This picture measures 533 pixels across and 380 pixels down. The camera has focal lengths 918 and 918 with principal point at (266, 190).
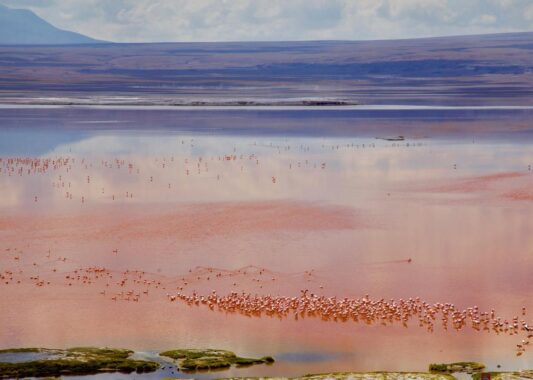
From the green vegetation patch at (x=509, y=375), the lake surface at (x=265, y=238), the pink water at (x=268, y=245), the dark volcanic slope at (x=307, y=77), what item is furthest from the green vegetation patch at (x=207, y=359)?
the dark volcanic slope at (x=307, y=77)

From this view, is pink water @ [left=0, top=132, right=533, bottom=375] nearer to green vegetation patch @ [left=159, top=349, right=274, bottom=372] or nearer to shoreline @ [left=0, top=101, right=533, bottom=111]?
green vegetation patch @ [left=159, top=349, right=274, bottom=372]

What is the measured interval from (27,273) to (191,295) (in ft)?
16.5

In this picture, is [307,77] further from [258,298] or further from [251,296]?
[258,298]

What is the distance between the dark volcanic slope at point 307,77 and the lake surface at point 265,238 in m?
41.0

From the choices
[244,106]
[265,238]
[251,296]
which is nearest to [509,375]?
[251,296]

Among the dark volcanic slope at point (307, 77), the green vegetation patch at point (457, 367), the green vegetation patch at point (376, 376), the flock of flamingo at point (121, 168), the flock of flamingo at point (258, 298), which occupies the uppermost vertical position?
the dark volcanic slope at point (307, 77)

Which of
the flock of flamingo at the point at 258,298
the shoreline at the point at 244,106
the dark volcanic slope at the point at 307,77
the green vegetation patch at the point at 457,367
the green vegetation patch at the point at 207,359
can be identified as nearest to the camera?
the green vegetation patch at the point at 457,367

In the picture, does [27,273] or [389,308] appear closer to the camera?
[389,308]

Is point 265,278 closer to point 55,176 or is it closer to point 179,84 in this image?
point 55,176

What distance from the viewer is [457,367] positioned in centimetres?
1816

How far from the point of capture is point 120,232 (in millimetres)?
30203

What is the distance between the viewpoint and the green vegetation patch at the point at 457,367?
711 inches

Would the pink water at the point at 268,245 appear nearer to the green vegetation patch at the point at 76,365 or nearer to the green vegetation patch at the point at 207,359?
the green vegetation patch at the point at 207,359

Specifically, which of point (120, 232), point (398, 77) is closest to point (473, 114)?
point (120, 232)
